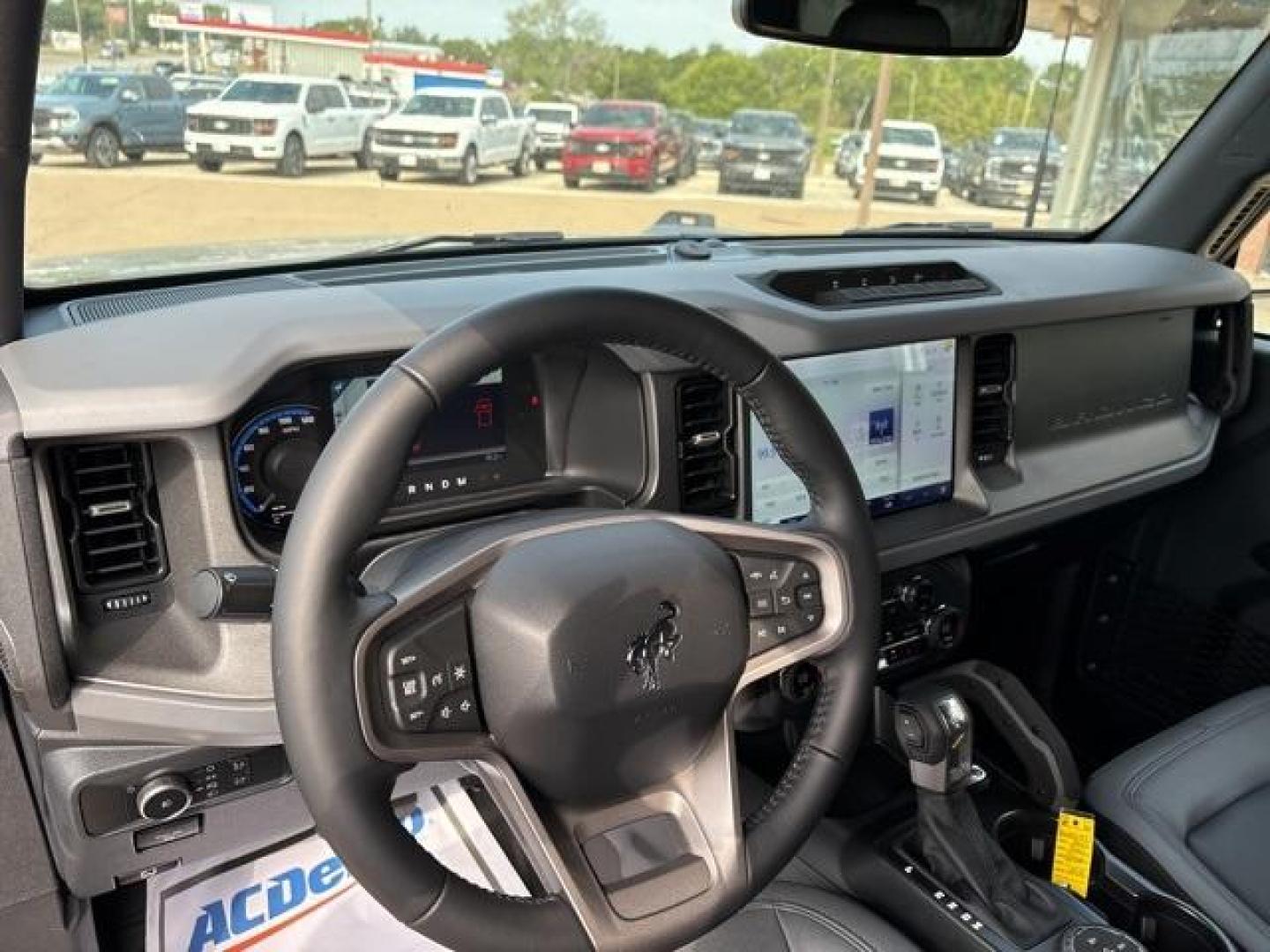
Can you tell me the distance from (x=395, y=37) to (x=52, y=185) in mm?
856

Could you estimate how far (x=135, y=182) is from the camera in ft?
6.00

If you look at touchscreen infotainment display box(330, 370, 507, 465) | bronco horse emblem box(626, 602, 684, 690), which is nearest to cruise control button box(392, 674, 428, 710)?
bronco horse emblem box(626, 602, 684, 690)

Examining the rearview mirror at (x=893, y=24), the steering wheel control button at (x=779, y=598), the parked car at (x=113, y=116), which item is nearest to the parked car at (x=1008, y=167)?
the rearview mirror at (x=893, y=24)

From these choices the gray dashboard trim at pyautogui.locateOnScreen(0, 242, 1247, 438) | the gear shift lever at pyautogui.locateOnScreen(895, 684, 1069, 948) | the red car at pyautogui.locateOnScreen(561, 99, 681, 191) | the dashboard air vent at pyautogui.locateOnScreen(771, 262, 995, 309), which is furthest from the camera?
the red car at pyautogui.locateOnScreen(561, 99, 681, 191)

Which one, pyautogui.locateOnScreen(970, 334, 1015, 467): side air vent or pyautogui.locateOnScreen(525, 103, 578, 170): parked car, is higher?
pyautogui.locateOnScreen(525, 103, 578, 170): parked car

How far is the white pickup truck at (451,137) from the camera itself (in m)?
2.19

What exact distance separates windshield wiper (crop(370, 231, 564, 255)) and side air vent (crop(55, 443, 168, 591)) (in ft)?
2.55

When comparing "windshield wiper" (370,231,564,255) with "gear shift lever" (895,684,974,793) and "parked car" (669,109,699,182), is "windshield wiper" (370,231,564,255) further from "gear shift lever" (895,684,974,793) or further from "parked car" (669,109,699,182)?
"gear shift lever" (895,684,974,793)

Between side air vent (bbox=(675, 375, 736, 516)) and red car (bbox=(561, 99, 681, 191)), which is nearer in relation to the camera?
side air vent (bbox=(675, 375, 736, 516))

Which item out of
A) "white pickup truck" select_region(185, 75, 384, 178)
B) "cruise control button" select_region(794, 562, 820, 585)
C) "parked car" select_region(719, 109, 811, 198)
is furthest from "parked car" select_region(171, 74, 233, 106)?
"parked car" select_region(719, 109, 811, 198)

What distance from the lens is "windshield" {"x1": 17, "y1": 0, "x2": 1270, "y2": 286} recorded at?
1743mm

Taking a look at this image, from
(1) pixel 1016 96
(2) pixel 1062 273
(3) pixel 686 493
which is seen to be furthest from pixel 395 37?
(1) pixel 1016 96

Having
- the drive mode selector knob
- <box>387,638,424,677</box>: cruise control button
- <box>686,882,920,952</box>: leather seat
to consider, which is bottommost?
<box>686,882,920,952</box>: leather seat

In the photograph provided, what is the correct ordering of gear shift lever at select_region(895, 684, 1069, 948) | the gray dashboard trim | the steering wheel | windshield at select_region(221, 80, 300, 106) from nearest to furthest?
the steering wheel < the gray dashboard trim < windshield at select_region(221, 80, 300, 106) < gear shift lever at select_region(895, 684, 1069, 948)
